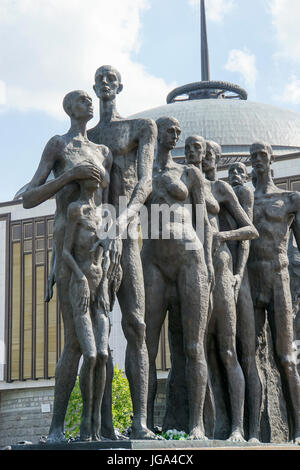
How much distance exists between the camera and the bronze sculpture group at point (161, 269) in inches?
359

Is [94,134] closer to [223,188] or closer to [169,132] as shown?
[169,132]

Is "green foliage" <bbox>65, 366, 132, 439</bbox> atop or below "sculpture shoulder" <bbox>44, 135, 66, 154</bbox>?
below

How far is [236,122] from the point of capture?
57719 millimetres

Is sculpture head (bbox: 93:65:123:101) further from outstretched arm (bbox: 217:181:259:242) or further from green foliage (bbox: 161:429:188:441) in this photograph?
green foliage (bbox: 161:429:188:441)

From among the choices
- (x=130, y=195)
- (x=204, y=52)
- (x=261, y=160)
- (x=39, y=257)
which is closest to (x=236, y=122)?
(x=39, y=257)

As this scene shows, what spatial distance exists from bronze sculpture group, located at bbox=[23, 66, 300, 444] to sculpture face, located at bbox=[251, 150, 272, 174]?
0.02 metres

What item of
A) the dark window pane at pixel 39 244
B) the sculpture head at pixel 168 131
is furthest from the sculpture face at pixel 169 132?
the dark window pane at pixel 39 244

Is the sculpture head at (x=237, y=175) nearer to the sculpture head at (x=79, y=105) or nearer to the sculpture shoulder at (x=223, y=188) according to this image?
the sculpture shoulder at (x=223, y=188)

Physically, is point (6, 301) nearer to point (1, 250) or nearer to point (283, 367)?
point (1, 250)

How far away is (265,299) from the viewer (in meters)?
11.2

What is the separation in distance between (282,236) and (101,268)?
10.3ft

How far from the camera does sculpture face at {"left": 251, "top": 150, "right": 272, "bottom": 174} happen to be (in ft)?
38.0

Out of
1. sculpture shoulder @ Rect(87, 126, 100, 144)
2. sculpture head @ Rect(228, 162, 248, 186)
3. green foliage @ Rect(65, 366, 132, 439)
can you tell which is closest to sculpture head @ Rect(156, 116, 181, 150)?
sculpture shoulder @ Rect(87, 126, 100, 144)

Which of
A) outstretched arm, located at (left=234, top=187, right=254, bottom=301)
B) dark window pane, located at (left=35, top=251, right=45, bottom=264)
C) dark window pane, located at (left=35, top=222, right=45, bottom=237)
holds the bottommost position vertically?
outstretched arm, located at (left=234, top=187, right=254, bottom=301)
